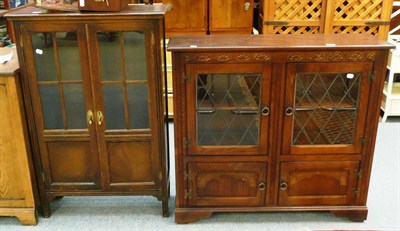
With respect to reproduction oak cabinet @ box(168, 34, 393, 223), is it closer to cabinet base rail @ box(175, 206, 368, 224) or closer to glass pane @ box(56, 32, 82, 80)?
cabinet base rail @ box(175, 206, 368, 224)

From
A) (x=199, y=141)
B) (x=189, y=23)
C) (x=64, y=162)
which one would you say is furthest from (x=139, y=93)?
(x=189, y=23)

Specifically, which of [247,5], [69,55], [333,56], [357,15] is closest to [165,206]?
[69,55]

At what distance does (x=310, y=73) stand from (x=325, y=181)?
2.27ft

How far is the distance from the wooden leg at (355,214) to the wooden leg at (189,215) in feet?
2.63

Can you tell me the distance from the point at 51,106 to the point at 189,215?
1059 mm

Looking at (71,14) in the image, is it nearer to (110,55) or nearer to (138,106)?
(110,55)

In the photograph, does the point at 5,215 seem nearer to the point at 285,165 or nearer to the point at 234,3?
the point at 285,165

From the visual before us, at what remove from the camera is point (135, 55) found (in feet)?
7.41

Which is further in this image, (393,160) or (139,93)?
(393,160)

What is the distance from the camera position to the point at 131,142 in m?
2.44

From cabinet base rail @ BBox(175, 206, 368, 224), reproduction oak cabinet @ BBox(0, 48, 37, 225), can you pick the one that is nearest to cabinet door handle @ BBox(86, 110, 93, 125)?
reproduction oak cabinet @ BBox(0, 48, 37, 225)

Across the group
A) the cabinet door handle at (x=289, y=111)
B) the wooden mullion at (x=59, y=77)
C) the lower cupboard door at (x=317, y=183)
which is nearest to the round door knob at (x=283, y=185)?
the lower cupboard door at (x=317, y=183)

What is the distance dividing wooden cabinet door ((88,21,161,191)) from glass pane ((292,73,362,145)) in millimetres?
826

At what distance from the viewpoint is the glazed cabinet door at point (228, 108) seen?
2.23 m
